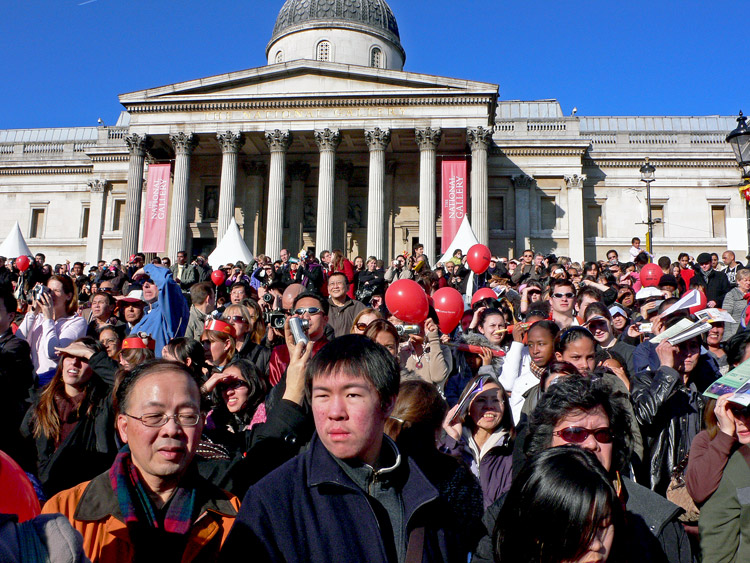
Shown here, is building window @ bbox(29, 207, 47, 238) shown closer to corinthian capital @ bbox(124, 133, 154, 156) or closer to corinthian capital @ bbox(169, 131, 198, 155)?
corinthian capital @ bbox(124, 133, 154, 156)

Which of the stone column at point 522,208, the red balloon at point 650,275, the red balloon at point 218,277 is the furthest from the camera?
the stone column at point 522,208

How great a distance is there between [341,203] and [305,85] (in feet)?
21.7

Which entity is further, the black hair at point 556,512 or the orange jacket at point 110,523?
the orange jacket at point 110,523

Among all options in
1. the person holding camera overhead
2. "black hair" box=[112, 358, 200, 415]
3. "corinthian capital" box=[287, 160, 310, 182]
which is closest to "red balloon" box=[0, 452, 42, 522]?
"black hair" box=[112, 358, 200, 415]

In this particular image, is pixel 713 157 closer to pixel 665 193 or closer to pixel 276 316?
pixel 665 193

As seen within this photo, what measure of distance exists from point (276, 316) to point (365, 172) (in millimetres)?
31849

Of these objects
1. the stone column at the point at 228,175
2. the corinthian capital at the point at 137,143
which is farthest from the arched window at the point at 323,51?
the corinthian capital at the point at 137,143

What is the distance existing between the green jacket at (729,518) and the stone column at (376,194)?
2677cm

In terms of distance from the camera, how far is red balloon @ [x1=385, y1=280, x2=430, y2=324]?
7156 mm

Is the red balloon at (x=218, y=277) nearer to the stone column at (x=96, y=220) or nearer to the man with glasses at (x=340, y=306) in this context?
the man with glasses at (x=340, y=306)

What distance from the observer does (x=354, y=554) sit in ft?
7.13

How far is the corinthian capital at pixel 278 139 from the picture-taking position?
31.9 metres

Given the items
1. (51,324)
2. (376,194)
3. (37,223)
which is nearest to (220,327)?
(51,324)

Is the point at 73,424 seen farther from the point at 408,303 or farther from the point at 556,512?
the point at 408,303
